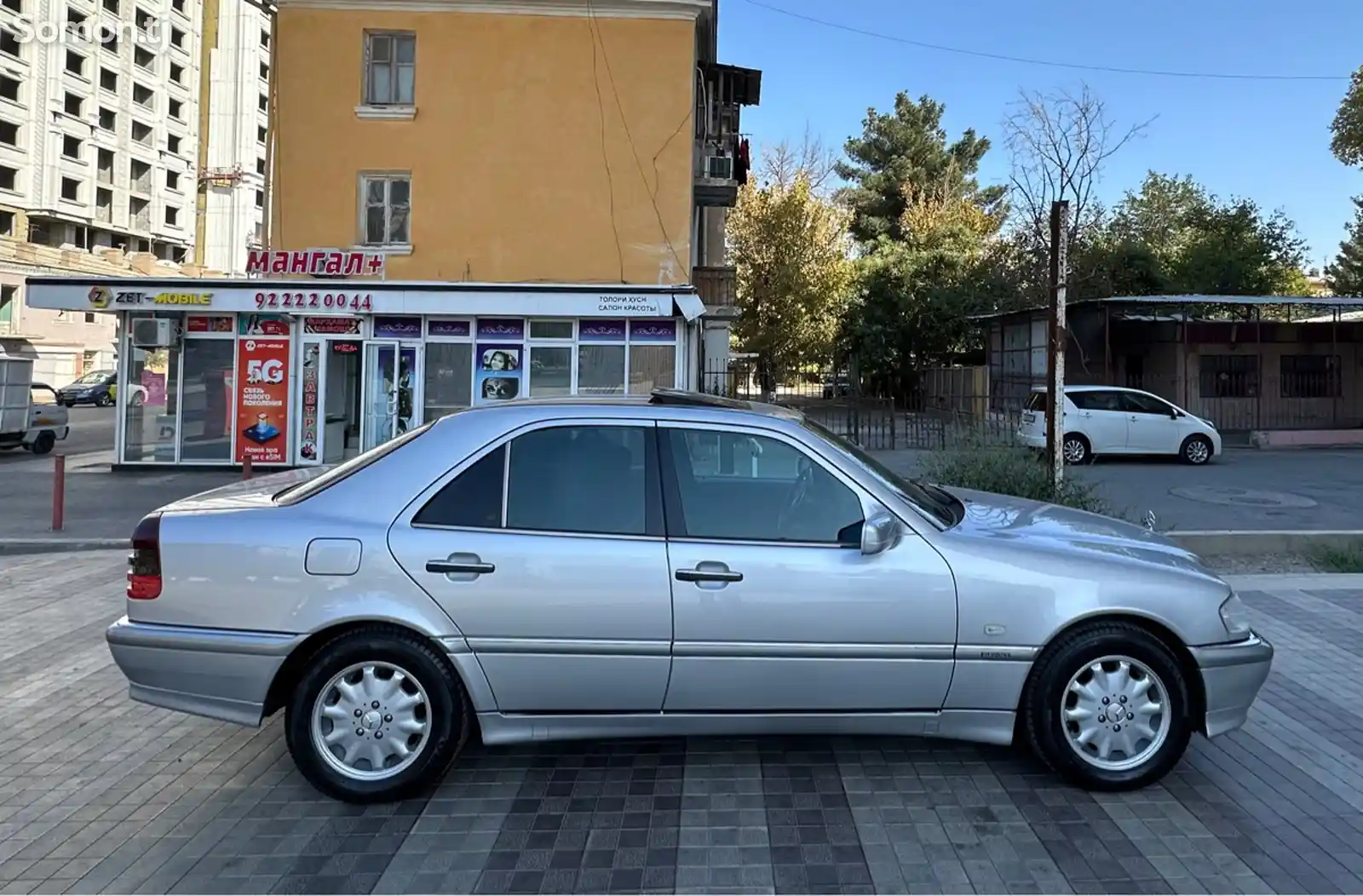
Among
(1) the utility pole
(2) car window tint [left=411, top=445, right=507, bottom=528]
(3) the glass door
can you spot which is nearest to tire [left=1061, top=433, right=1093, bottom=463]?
(1) the utility pole

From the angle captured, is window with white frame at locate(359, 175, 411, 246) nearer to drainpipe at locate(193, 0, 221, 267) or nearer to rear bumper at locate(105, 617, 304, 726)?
rear bumper at locate(105, 617, 304, 726)

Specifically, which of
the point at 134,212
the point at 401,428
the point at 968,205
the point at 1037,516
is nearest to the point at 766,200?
the point at 968,205

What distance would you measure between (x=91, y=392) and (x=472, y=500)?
137ft

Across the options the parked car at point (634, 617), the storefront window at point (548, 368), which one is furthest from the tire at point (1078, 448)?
the parked car at point (634, 617)

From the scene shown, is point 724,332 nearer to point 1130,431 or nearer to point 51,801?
point 1130,431

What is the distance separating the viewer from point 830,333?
33.2m

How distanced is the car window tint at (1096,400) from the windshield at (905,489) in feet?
50.7

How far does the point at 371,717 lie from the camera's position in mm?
3850

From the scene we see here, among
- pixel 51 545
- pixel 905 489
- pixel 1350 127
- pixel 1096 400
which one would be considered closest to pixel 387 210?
pixel 51 545

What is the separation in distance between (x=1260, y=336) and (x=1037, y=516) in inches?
949

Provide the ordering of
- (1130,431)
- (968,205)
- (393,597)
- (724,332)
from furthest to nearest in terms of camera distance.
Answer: (968,205) < (724,332) < (1130,431) < (393,597)

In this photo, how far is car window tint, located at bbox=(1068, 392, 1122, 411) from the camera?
1866 cm

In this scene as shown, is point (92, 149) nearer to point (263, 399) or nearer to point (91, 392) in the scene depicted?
point (91, 392)

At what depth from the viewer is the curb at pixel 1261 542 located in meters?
9.20
